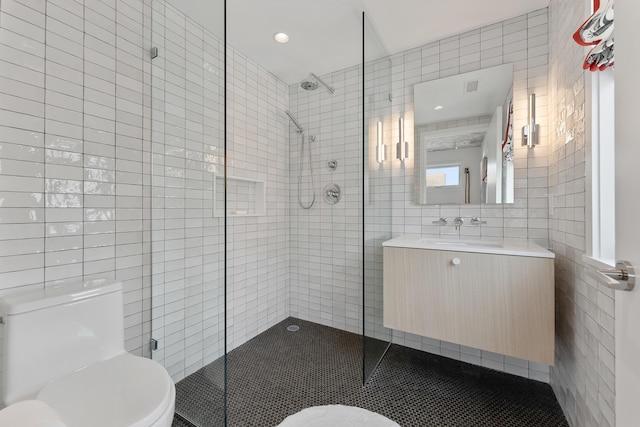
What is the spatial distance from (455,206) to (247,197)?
1.80 meters

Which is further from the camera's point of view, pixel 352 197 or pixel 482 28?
pixel 352 197

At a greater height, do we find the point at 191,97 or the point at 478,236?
the point at 191,97

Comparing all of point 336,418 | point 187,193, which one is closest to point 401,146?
point 187,193

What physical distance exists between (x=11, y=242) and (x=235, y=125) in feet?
5.18

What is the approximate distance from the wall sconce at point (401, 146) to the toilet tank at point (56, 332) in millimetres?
2118

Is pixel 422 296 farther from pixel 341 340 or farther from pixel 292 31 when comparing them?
pixel 292 31

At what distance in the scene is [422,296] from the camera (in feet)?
5.68

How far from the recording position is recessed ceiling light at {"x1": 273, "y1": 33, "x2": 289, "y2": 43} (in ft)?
6.95

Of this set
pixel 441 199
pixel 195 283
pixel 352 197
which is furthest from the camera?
pixel 352 197

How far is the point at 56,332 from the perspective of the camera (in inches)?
43.8

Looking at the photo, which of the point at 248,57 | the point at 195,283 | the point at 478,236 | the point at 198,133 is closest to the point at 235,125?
the point at 248,57

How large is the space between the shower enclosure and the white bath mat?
0.35 meters

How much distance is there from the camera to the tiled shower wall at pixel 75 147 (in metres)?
1.15

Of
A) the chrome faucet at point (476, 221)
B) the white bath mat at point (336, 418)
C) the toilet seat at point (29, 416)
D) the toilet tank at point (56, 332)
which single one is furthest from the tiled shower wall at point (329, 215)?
the toilet seat at point (29, 416)
